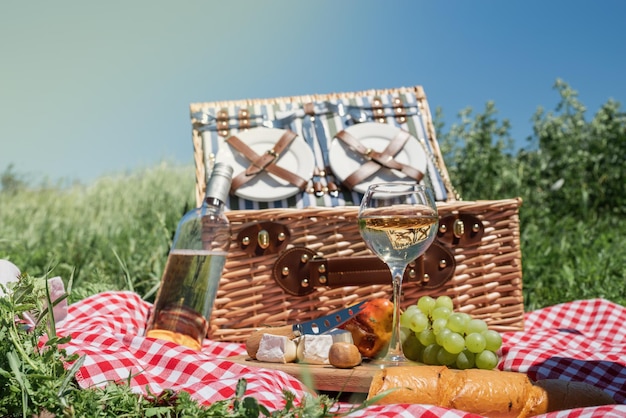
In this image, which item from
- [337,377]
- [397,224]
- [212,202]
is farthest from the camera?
[212,202]

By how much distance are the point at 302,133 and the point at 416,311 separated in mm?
1450

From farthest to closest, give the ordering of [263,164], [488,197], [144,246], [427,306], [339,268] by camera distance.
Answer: [488,197]
[144,246]
[263,164]
[339,268]
[427,306]

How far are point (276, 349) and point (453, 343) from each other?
1.47 feet

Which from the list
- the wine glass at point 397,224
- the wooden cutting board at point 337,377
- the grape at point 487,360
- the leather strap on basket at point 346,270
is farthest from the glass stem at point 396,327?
the leather strap on basket at point 346,270

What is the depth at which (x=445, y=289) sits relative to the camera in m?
2.39

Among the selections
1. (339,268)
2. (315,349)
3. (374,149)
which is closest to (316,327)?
(315,349)

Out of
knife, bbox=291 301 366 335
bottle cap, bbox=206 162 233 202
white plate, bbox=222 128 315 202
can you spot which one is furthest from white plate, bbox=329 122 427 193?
knife, bbox=291 301 366 335

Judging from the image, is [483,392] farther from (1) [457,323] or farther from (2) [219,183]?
(2) [219,183]

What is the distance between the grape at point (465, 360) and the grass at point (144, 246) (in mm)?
1254

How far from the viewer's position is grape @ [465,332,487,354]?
5.52 ft

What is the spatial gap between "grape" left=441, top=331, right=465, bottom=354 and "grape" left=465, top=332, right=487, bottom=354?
0.02 meters

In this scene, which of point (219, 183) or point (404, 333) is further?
point (219, 183)

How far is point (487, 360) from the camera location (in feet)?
5.58

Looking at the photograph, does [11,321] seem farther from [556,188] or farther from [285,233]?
[556,188]
